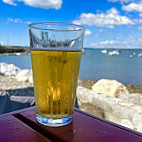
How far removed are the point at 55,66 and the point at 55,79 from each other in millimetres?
39

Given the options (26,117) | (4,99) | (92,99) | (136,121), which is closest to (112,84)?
(92,99)

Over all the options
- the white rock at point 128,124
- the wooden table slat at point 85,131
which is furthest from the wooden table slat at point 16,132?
the white rock at point 128,124

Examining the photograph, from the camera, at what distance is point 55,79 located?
0.56 m

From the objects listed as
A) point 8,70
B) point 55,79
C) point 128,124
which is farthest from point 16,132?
point 8,70

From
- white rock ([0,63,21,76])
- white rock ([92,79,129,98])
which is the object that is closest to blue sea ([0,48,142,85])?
white rock ([0,63,21,76])

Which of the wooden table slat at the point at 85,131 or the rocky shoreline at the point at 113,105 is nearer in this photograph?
the wooden table slat at the point at 85,131

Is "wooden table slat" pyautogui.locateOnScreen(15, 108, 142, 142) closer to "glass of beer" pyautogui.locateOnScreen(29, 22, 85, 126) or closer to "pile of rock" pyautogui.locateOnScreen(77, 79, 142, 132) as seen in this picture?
"glass of beer" pyautogui.locateOnScreen(29, 22, 85, 126)

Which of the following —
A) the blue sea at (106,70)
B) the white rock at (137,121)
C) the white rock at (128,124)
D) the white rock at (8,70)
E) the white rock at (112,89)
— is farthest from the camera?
the blue sea at (106,70)

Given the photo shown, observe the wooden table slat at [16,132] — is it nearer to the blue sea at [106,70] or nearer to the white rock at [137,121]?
the white rock at [137,121]

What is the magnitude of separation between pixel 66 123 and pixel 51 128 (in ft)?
0.17

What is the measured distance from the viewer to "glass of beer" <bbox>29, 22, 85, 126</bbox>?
550 mm

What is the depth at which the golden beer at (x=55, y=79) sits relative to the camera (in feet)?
1.79

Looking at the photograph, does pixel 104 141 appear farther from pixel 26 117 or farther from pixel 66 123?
pixel 26 117

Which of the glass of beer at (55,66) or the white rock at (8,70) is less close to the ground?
the glass of beer at (55,66)
